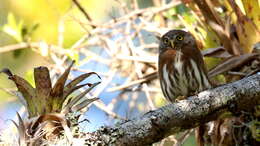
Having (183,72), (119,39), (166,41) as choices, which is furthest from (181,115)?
(119,39)

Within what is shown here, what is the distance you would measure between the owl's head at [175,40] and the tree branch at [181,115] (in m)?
1.06

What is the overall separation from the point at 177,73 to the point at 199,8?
17.5 inches

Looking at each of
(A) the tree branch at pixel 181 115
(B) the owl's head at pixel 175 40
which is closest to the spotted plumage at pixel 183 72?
(B) the owl's head at pixel 175 40

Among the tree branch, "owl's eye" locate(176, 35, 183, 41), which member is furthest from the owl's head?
the tree branch

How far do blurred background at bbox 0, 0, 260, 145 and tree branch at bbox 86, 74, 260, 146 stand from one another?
25.5 inches

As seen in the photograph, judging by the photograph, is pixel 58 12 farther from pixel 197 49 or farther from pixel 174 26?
pixel 197 49

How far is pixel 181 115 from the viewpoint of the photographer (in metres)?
2.08

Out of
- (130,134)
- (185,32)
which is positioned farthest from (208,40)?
(130,134)

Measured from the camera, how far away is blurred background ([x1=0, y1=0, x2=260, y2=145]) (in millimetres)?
3250

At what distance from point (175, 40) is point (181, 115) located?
1433 millimetres

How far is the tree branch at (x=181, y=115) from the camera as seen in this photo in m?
1.86

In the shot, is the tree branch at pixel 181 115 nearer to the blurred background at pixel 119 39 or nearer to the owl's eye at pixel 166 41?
the blurred background at pixel 119 39

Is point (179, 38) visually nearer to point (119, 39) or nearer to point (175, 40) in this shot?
point (175, 40)

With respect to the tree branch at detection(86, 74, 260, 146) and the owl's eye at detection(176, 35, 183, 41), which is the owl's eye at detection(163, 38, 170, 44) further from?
the tree branch at detection(86, 74, 260, 146)
